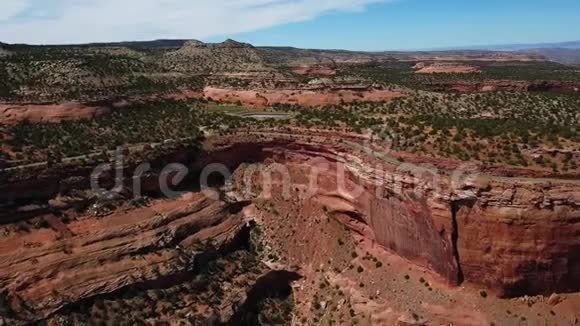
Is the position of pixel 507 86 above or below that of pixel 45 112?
below

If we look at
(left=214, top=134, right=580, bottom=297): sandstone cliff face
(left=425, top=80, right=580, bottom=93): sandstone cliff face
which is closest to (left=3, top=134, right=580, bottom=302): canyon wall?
(left=214, top=134, right=580, bottom=297): sandstone cliff face

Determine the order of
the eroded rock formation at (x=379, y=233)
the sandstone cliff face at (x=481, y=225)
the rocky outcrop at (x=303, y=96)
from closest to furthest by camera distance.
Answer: the sandstone cliff face at (x=481, y=225)
the eroded rock formation at (x=379, y=233)
the rocky outcrop at (x=303, y=96)

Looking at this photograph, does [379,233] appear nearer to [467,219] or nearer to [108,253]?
[467,219]

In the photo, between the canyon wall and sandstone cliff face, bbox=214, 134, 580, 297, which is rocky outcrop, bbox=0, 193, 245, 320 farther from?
sandstone cliff face, bbox=214, 134, 580, 297

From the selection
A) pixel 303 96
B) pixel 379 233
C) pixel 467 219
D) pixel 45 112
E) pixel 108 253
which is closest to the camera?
pixel 467 219

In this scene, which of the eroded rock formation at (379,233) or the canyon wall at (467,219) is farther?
the eroded rock formation at (379,233)

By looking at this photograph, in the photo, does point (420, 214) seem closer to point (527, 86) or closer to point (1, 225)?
point (1, 225)

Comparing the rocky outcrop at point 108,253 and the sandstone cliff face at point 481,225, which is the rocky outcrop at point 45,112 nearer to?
the rocky outcrop at point 108,253

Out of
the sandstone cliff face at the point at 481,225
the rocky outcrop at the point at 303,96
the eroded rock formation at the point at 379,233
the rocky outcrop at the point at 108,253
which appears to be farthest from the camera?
the rocky outcrop at the point at 303,96

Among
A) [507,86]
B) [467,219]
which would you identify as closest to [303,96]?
[467,219]

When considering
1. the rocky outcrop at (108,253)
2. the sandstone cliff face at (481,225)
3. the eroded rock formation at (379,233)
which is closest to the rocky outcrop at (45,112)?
the eroded rock formation at (379,233)
